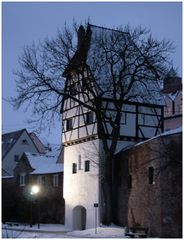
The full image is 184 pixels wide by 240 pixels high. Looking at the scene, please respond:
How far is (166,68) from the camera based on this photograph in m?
28.0

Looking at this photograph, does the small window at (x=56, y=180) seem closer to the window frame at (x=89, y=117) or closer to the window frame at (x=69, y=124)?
the window frame at (x=69, y=124)

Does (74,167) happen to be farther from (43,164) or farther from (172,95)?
(172,95)

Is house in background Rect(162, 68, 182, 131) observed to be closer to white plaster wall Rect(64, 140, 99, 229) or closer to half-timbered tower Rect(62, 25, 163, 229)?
half-timbered tower Rect(62, 25, 163, 229)

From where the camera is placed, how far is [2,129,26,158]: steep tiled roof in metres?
48.6

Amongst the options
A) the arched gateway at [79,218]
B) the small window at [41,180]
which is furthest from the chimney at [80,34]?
the small window at [41,180]

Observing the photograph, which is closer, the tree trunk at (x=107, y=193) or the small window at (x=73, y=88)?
the tree trunk at (x=107, y=193)

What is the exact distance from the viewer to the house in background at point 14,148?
48500 mm

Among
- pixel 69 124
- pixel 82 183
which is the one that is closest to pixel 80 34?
pixel 69 124

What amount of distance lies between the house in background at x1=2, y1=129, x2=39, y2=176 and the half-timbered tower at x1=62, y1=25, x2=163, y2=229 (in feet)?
59.9

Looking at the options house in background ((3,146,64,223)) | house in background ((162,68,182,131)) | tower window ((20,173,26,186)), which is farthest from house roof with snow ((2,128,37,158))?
house in background ((162,68,182,131))

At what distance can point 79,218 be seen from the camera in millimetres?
30422

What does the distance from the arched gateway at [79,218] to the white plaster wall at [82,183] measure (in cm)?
24

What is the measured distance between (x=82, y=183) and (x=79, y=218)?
247cm

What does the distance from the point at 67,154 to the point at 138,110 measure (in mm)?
5498
